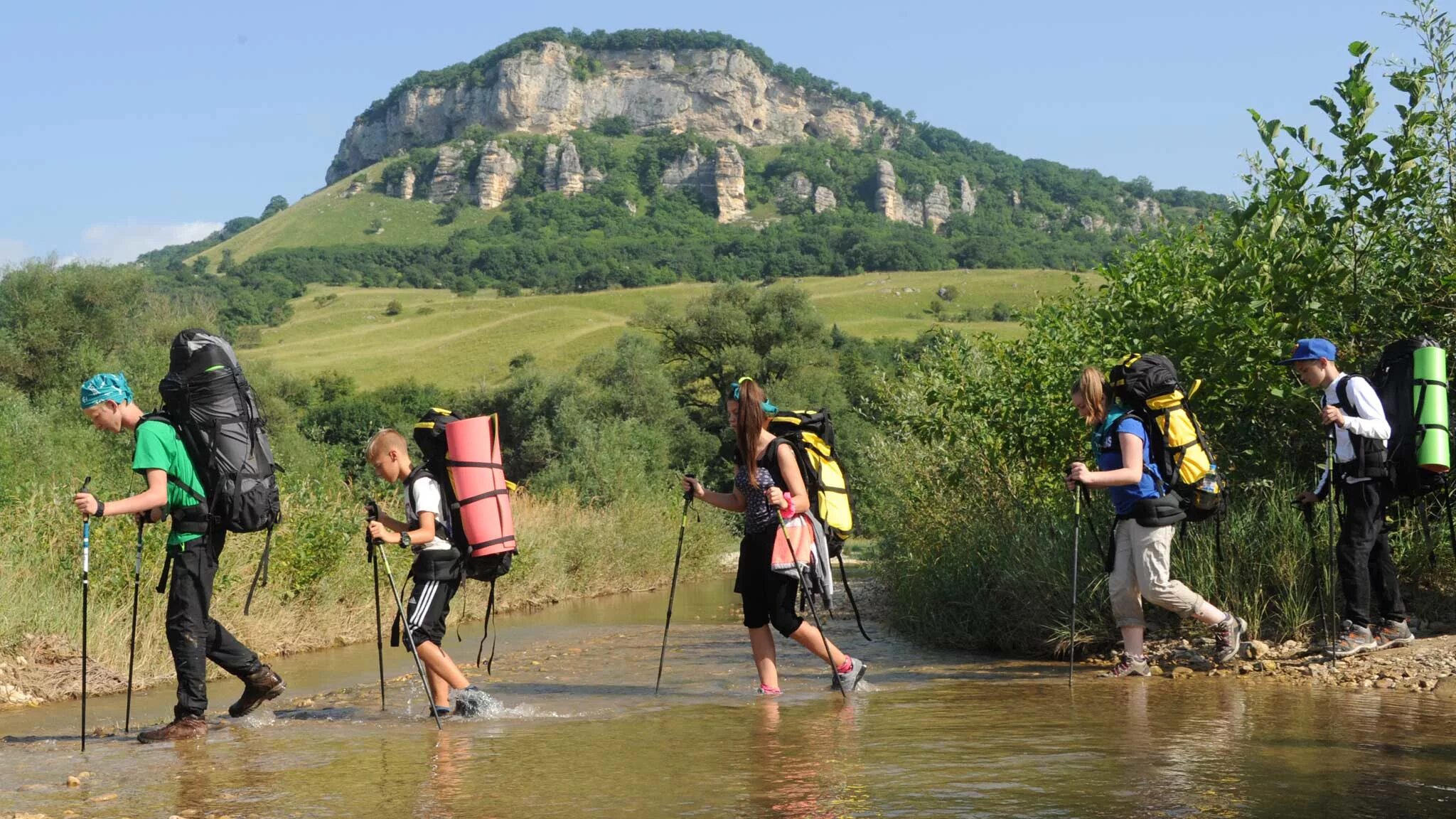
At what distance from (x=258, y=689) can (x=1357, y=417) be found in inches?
291

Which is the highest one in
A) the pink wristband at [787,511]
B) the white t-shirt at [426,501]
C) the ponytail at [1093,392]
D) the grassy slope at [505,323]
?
the grassy slope at [505,323]

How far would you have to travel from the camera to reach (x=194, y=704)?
834cm

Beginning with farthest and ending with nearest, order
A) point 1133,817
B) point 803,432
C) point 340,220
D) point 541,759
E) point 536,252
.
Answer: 1. point 340,220
2. point 536,252
3. point 803,432
4. point 541,759
5. point 1133,817

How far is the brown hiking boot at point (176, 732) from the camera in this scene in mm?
8273

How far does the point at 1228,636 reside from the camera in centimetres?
954

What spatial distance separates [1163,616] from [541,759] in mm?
5651

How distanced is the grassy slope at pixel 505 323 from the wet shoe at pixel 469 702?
62460 millimetres

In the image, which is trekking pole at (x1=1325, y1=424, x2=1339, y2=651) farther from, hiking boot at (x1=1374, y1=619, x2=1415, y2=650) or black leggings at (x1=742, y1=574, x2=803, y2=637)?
black leggings at (x1=742, y1=574, x2=803, y2=637)

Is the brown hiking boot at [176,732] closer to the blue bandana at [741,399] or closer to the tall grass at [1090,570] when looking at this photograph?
the blue bandana at [741,399]

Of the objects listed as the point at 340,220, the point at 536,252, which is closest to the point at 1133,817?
the point at 536,252

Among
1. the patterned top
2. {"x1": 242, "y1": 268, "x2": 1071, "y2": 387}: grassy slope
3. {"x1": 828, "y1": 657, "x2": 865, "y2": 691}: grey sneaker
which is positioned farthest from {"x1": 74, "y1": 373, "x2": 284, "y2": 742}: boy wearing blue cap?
{"x1": 242, "y1": 268, "x2": 1071, "y2": 387}: grassy slope

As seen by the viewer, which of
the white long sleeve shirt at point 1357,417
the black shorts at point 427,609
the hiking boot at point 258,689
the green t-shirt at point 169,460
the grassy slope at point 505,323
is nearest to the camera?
the green t-shirt at point 169,460

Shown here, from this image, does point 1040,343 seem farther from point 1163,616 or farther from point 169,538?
point 169,538

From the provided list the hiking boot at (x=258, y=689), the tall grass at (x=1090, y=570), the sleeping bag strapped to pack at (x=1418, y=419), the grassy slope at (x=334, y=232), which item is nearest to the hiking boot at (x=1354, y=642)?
the tall grass at (x=1090, y=570)
